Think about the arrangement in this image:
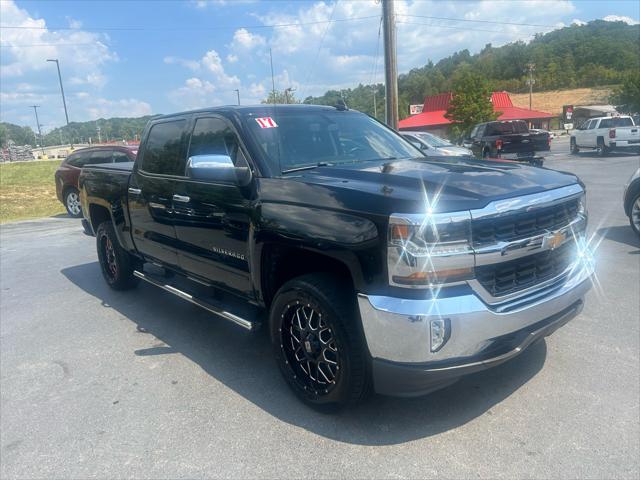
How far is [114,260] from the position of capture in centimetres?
623

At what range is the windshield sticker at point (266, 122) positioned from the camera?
3.96 m

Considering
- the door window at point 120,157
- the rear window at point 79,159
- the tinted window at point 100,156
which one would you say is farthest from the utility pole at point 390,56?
the rear window at point 79,159

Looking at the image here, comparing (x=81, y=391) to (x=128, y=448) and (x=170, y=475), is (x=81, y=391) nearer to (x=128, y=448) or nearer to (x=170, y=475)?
(x=128, y=448)

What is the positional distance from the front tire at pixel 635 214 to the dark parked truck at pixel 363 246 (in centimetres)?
435

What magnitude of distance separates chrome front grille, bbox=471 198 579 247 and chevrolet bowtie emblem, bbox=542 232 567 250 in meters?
0.04

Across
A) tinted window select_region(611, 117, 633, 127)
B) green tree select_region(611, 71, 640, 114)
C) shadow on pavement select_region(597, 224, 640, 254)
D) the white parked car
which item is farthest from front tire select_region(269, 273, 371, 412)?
green tree select_region(611, 71, 640, 114)

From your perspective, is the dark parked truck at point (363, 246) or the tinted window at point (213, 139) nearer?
the dark parked truck at point (363, 246)

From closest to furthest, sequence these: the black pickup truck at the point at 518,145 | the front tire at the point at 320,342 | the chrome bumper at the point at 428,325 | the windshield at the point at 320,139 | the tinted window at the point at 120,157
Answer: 1. the chrome bumper at the point at 428,325
2. the front tire at the point at 320,342
3. the windshield at the point at 320,139
4. the tinted window at the point at 120,157
5. the black pickup truck at the point at 518,145

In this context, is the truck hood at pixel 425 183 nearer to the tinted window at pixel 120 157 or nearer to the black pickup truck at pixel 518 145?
the tinted window at pixel 120 157

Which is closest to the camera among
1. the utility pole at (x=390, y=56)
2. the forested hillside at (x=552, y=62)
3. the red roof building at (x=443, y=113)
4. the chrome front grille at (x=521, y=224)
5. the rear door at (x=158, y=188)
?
the chrome front grille at (x=521, y=224)

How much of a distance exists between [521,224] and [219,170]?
196cm

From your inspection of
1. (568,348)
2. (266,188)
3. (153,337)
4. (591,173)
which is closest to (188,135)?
(266,188)

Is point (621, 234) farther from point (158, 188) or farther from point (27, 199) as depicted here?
point (27, 199)

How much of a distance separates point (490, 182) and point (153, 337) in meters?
3.37
